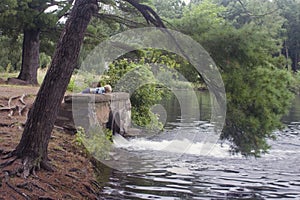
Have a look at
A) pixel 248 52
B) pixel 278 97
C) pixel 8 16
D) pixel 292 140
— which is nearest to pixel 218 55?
pixel 248 52

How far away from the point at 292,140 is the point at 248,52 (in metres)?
7.75

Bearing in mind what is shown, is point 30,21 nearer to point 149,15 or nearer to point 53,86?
point 149,15

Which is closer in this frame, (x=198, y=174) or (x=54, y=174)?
(x=54, y=174)

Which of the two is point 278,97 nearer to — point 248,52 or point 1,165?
point 248,52

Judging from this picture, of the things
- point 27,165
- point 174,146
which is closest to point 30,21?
point 174,146

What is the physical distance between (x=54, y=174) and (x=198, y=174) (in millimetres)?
2821

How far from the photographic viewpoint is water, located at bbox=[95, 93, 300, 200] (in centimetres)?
659

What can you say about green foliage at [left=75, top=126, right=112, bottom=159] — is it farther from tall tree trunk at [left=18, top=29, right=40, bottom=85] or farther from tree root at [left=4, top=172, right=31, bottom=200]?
tall tree trunk at [left=18, top=29, right=40, bottom=85]

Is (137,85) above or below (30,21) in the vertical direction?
below

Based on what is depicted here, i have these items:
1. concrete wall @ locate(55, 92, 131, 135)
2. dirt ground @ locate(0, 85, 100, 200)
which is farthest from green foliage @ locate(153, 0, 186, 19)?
dirt ground @ locate(0, 85, 100, 200)

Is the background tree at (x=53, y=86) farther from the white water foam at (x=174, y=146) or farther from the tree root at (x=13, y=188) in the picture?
the white water foam at (x=174, y=146)

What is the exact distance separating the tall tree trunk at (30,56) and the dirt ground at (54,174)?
948cm

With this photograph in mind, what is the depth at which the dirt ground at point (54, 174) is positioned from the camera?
5.09 meters

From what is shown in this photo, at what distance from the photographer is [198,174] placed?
7.79m
